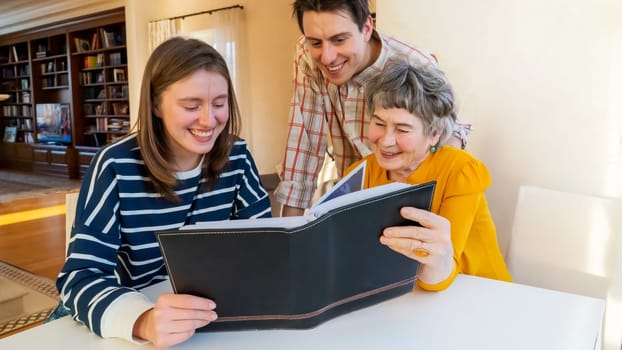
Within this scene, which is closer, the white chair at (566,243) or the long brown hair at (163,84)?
the long brown hair at (163,84)

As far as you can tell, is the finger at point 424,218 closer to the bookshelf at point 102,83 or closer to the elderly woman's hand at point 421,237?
the elderly woman's hand at point 421,237

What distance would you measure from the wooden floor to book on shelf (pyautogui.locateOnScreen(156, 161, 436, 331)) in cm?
297

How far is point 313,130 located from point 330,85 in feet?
0.63

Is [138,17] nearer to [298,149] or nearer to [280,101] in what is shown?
[280,101]

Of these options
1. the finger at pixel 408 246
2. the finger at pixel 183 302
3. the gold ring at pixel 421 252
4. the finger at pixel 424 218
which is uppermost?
the finger at pixel 424 218

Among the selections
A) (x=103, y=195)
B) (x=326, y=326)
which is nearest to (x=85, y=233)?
(x=103, y=195)

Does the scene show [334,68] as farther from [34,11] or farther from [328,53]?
[34,11]

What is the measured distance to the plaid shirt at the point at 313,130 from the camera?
5.67ft

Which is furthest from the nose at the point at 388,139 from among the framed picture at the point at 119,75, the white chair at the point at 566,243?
the framed picture at the point at 119,75

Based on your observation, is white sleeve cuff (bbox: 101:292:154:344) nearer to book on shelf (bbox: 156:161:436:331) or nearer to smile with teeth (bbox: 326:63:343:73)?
book on shelf (bbox: 156:161:436:331)

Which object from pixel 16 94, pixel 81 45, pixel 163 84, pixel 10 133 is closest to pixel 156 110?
pixel 163 84

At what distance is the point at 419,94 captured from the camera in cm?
125

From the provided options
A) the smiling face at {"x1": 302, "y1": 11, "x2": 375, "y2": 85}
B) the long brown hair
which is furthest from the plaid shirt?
the long brown hair

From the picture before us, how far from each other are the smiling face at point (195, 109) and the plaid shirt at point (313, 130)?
69 centimetres
